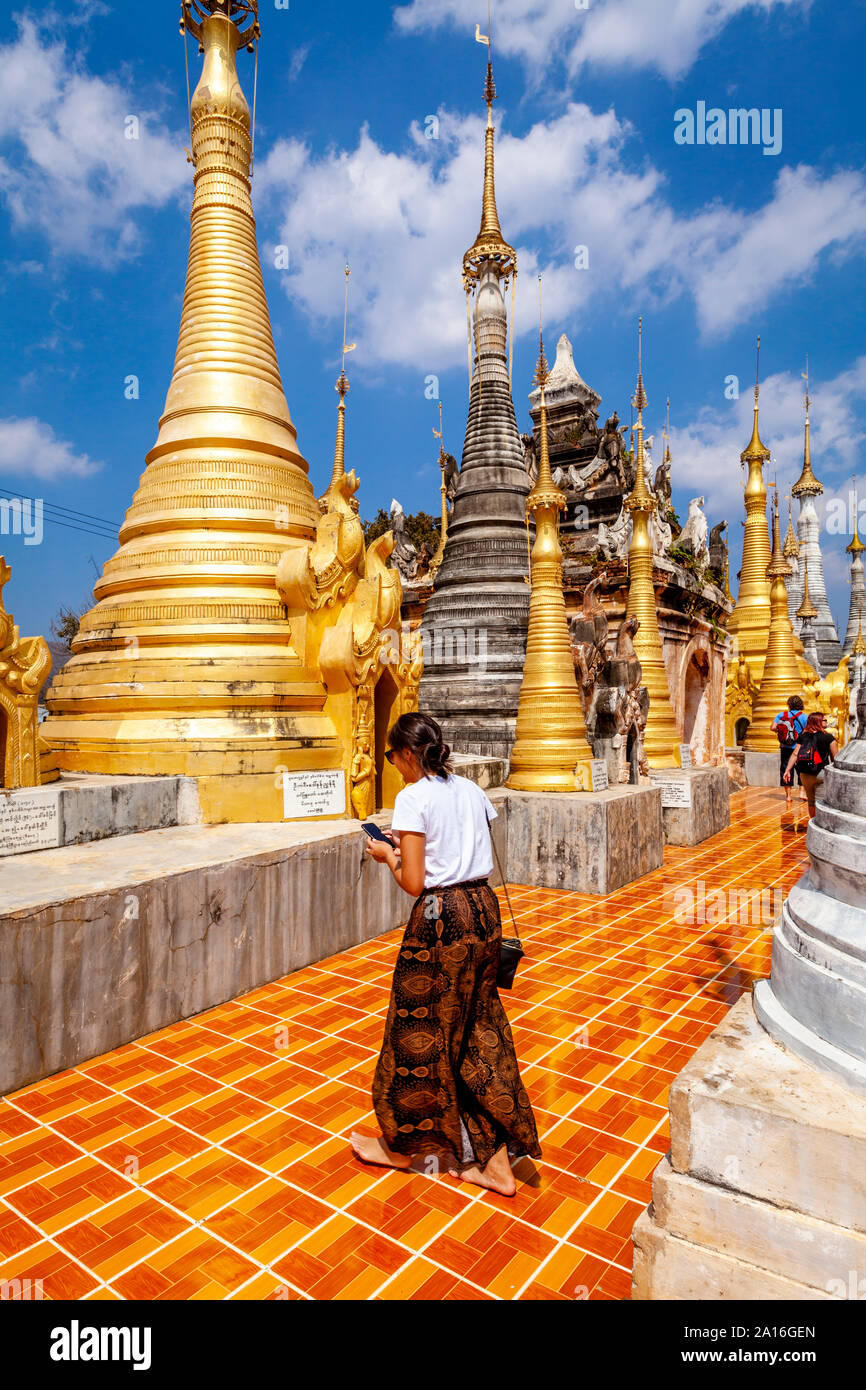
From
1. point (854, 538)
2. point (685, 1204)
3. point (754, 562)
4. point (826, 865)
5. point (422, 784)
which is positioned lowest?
point (685, 1204)

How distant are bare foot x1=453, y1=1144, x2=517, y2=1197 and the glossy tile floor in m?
0.06

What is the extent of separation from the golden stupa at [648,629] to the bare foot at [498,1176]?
844 cm

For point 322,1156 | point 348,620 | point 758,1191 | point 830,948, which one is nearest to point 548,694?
point 348,620

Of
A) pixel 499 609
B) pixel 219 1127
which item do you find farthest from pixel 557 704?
pixel 219 1127

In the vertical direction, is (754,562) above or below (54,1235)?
above

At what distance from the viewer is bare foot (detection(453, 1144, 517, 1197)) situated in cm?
282

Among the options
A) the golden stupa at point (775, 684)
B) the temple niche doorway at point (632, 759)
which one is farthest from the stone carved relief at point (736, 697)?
the temple niche doorway at point (632, 759)

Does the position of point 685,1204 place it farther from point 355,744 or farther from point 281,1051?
point 355,744

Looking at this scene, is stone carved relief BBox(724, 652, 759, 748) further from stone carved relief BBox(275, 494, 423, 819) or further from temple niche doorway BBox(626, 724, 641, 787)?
stone carved relief BBox(275, 494, 423, 819)

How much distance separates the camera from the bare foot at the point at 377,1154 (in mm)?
3006

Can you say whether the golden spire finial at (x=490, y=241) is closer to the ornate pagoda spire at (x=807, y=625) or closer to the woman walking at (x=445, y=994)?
the woman walking at (x=445, y=994)

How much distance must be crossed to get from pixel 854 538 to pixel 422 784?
139 ft

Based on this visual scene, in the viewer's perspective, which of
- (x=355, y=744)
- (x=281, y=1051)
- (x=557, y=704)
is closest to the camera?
(x=281, y=1051)

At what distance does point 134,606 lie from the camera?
276 inches
